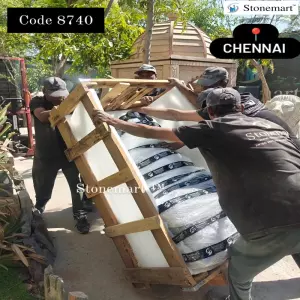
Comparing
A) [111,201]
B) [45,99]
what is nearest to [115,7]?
[45,99]

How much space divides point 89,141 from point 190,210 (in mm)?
912

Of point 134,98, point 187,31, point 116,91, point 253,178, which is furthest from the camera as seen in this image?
point 187,31

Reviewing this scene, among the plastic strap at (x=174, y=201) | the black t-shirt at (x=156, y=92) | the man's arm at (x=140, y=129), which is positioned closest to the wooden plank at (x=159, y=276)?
the plastic strap at (x=174, y=201)

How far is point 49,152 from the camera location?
356 centimetres

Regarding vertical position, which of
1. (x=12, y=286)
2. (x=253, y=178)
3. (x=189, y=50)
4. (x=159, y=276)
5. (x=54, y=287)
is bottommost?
(x=12, y=286)

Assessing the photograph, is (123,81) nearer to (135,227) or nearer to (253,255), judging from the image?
(135,227)

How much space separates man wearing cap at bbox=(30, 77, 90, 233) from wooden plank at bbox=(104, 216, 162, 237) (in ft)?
4.01

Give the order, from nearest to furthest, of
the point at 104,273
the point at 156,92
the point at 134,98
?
the point at 104,273 < the point at 134,98 < the point at 156,92

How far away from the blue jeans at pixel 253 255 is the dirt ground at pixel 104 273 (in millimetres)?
610

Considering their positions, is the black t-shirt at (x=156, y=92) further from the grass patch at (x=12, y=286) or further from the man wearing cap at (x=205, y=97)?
the grass patch at (x=12, y=286)

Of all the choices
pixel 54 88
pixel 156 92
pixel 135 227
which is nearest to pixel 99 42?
pixel 156 92

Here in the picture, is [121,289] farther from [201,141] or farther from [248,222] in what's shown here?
[201,141]

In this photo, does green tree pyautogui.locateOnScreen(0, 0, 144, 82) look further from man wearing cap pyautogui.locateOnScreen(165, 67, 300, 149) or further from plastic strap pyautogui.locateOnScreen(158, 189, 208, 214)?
plastic strap pyautogui.locateOnScreen(158, 189, 208, 214)

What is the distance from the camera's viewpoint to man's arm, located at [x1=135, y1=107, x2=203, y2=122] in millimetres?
3121
